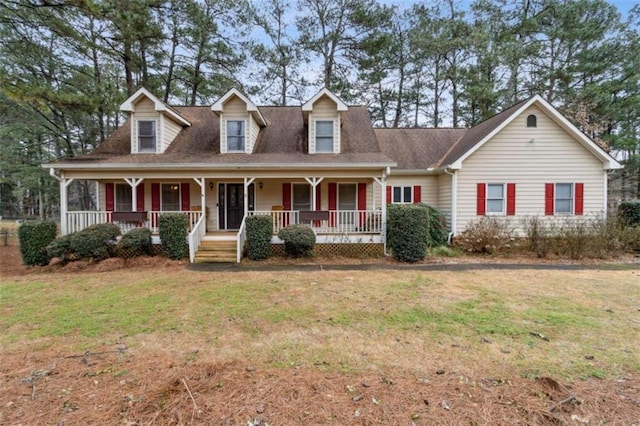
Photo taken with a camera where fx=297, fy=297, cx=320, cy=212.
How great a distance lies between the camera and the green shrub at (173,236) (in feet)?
31.3

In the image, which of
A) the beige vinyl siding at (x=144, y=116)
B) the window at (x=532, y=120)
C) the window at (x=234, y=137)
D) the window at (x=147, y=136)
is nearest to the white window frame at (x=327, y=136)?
the window at (x=234, y=137)

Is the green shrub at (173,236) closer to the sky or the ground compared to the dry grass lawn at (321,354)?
closer to the sky

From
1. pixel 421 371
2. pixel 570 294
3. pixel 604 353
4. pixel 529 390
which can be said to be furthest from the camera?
pixel 570 294

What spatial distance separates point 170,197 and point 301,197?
5513 millimetres

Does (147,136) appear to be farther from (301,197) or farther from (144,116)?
(301,197)

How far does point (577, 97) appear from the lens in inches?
731

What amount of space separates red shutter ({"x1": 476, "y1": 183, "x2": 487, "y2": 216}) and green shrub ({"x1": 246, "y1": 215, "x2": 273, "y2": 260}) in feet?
27.6

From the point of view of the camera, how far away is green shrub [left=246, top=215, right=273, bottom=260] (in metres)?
9.65

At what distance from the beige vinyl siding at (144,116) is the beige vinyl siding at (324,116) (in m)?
6.18

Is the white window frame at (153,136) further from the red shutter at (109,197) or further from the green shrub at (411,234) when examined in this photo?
the green shrub at (411,234)

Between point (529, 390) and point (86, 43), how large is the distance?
14401 millimetres

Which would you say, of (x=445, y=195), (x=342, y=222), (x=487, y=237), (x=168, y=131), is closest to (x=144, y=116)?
(x=168, y=131)

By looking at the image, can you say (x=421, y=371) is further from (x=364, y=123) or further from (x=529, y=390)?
(x=364, y=123)

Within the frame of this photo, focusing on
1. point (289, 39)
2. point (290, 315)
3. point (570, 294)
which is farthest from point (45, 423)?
point (289, 39)
